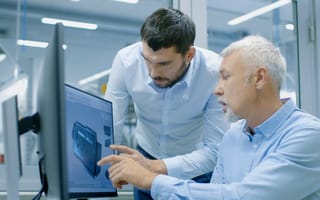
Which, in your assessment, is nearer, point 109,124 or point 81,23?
point 109,124

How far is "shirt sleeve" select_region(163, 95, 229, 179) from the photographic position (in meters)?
1.74

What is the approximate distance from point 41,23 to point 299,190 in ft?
5.25

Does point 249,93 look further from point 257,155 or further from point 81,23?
point 81,23

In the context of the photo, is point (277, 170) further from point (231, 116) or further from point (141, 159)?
point (141, 159)

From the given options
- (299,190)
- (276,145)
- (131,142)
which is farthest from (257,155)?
(131,142)

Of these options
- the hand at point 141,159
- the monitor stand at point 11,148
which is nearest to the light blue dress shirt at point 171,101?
the hand at point 141,159

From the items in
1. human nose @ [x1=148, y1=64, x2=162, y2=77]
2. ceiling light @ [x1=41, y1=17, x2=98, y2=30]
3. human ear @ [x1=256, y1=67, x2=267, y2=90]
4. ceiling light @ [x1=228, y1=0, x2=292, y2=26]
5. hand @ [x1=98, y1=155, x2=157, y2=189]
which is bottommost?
hand @ [x1=98, y1=155, x2=157, y2=189]

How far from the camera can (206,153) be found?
6.05 ft

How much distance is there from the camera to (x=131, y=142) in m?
2.46

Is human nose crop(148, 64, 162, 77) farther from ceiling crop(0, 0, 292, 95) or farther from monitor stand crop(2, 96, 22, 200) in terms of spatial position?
monitor stand crop(2, 96, 22, 200)

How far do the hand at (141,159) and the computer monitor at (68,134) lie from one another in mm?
44

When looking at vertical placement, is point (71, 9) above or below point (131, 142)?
above

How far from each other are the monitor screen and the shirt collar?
19.4 inches

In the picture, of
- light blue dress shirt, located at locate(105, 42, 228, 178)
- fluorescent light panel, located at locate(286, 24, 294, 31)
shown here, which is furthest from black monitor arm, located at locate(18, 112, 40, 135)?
fluorescent light panel, located at locate(286, 24, 294, 31)
